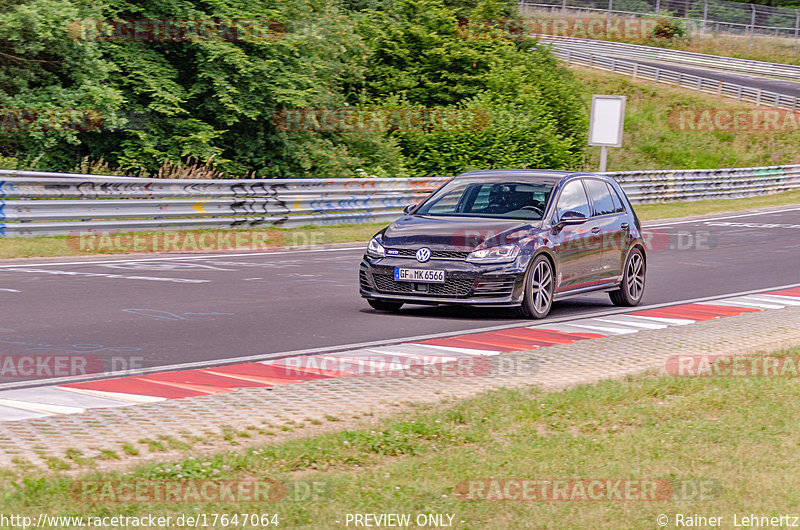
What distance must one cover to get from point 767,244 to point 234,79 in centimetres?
1304

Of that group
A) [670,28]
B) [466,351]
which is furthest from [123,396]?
[670,28]

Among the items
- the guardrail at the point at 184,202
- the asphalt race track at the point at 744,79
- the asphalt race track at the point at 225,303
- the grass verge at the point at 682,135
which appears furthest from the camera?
the asphalt race track at the point at 744,79

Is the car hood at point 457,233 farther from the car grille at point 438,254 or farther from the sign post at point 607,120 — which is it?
the sign post at point 607,120

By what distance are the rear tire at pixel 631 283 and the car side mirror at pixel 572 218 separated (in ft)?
4.70

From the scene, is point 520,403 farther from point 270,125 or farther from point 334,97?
point 334,97

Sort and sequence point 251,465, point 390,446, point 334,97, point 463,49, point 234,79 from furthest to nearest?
point 463,49 → point 334,97 → point 234,79 → point 390,446 → point 251,465

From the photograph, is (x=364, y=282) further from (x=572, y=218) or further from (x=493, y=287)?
(x=572, y=218)

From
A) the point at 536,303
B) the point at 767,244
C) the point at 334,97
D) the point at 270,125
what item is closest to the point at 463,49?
the point at 334,97

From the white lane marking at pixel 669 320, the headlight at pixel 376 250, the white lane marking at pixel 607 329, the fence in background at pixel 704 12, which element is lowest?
the white lane marking at pixel 669 320

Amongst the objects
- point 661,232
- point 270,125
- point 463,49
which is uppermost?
point 463,49

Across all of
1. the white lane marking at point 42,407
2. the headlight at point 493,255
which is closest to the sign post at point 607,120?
the headlight at point 493,255

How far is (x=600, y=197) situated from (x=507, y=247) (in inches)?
101

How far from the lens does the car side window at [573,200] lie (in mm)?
12898

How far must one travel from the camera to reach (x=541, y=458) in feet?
19.9
